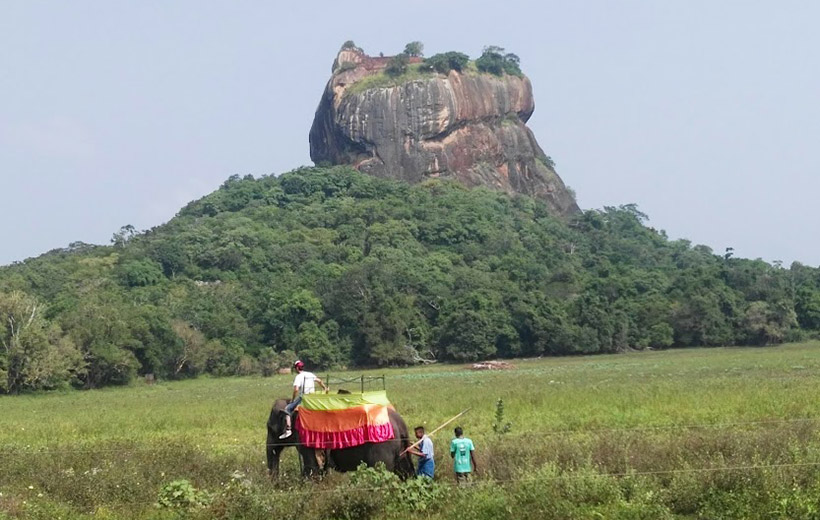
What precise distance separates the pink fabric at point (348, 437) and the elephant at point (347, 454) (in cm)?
13

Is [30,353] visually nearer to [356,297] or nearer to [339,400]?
[356,297]

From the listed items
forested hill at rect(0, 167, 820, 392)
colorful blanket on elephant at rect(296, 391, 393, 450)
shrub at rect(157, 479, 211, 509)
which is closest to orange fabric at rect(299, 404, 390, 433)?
colorful blanket on elephant at rect(296, 391, 393, 450)

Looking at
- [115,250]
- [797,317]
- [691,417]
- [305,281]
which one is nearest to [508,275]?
[305,281]

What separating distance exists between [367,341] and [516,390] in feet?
121

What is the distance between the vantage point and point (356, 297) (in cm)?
7206

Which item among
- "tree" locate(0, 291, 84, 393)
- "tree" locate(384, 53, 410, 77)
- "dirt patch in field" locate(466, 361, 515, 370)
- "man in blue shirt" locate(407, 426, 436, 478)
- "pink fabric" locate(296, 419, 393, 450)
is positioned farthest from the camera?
"tree" locate(384, 53, 410, 77)

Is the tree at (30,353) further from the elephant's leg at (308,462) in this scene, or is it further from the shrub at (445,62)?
the shrub at (445,62)

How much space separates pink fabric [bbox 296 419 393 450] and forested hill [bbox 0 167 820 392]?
38273 millimetres

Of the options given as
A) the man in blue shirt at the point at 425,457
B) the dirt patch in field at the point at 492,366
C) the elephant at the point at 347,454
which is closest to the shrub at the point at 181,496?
the elephant at the point at 347,454

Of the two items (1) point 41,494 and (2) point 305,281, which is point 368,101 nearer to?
(2) point 305,281

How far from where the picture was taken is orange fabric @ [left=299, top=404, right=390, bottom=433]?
1414 centimetres

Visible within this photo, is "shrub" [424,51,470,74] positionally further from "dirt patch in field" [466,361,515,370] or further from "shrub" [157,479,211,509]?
"shrub" [157,479,211,509]

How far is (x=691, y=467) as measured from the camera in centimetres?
1263

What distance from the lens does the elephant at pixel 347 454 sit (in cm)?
1421
